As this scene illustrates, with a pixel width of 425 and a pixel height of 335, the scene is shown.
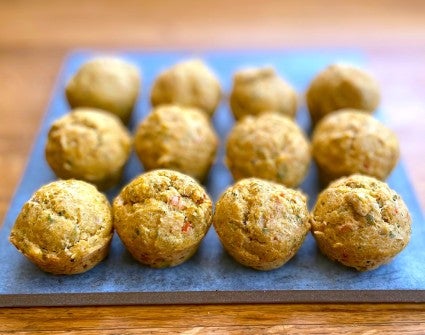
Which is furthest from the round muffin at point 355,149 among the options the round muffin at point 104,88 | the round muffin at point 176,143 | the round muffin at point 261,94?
the round muffin at point 104,88

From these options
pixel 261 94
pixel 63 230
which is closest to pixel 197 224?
pixel 63 230

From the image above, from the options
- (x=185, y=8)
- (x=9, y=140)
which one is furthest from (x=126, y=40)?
(x=9, y=140)

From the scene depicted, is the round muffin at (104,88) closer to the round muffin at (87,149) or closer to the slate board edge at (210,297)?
the round muffin at (87,149)

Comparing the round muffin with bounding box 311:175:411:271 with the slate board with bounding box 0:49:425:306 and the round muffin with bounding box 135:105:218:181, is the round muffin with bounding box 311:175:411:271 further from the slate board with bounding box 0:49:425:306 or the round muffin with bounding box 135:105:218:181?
the round muffin with bounding box 135:105:218:181

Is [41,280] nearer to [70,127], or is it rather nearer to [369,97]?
[70,127]

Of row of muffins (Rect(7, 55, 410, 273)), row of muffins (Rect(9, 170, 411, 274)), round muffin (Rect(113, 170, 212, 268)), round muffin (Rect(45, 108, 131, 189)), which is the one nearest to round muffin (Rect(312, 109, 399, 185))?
row of muffins (Rect(7, 55, 410, 273))

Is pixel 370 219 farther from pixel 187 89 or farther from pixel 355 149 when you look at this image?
pixel 187 89
